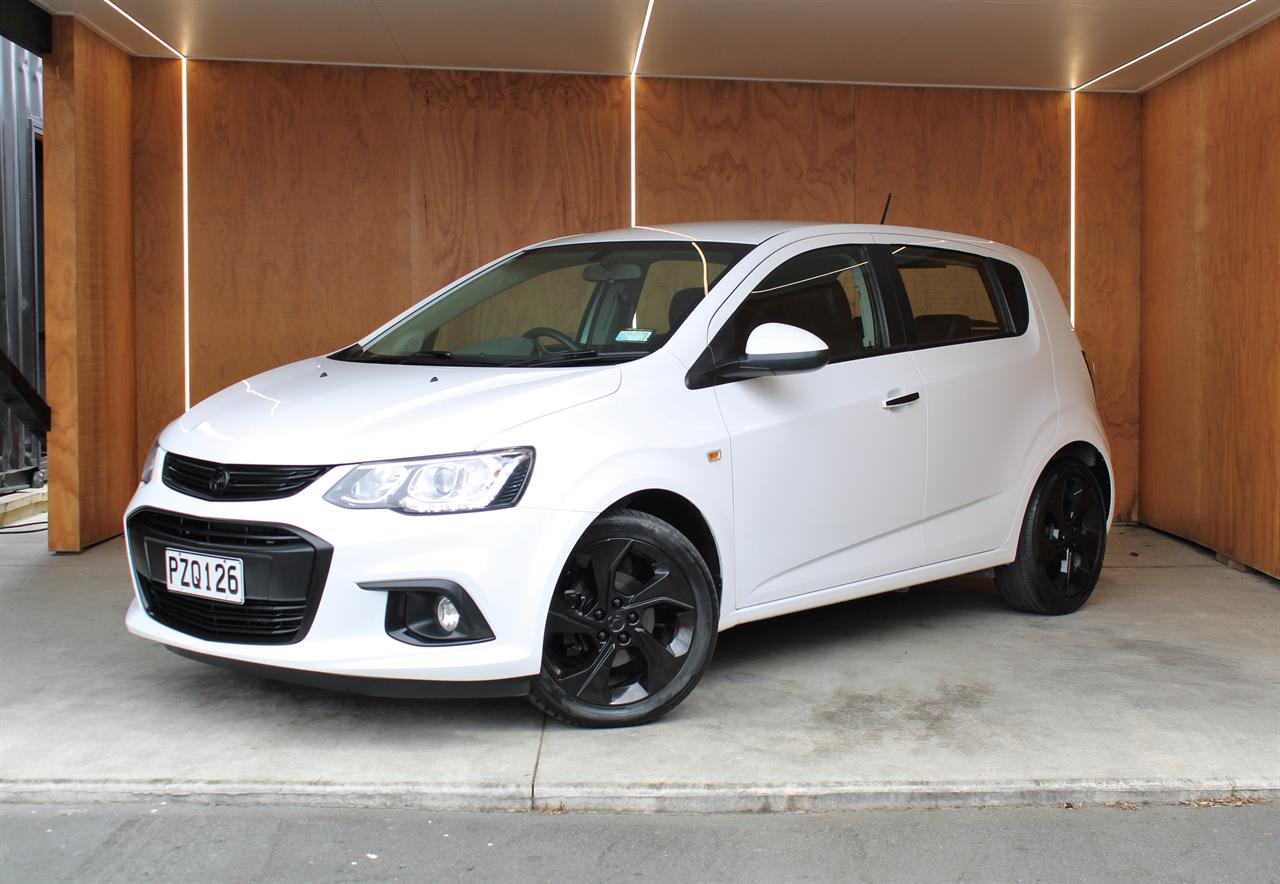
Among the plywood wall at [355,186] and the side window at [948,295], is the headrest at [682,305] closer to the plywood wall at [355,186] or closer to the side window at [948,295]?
the side window at [948,295]

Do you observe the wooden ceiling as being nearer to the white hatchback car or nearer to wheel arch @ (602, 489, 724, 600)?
the white hatchback car

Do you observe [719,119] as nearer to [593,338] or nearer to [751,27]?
[751,27]

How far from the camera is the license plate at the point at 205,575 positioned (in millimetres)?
3719

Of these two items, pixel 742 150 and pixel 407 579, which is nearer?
pixel 407 579

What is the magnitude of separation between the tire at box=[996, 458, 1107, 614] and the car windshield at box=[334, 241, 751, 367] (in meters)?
1.96

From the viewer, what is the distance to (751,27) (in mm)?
7051

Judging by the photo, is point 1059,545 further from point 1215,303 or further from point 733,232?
point 1215,303

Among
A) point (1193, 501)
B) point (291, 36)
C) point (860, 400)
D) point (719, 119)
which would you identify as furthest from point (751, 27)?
point (1193, 501)

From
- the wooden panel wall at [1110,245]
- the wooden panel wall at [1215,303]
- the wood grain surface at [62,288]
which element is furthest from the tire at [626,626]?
the wooden panel wall at [1110,245]

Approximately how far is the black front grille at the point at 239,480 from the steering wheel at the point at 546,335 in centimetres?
110

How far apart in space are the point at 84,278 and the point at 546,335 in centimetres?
384

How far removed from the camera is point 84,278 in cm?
720

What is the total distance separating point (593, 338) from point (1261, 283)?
408cm

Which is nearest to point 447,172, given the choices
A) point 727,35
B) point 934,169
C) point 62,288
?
point 727,35
